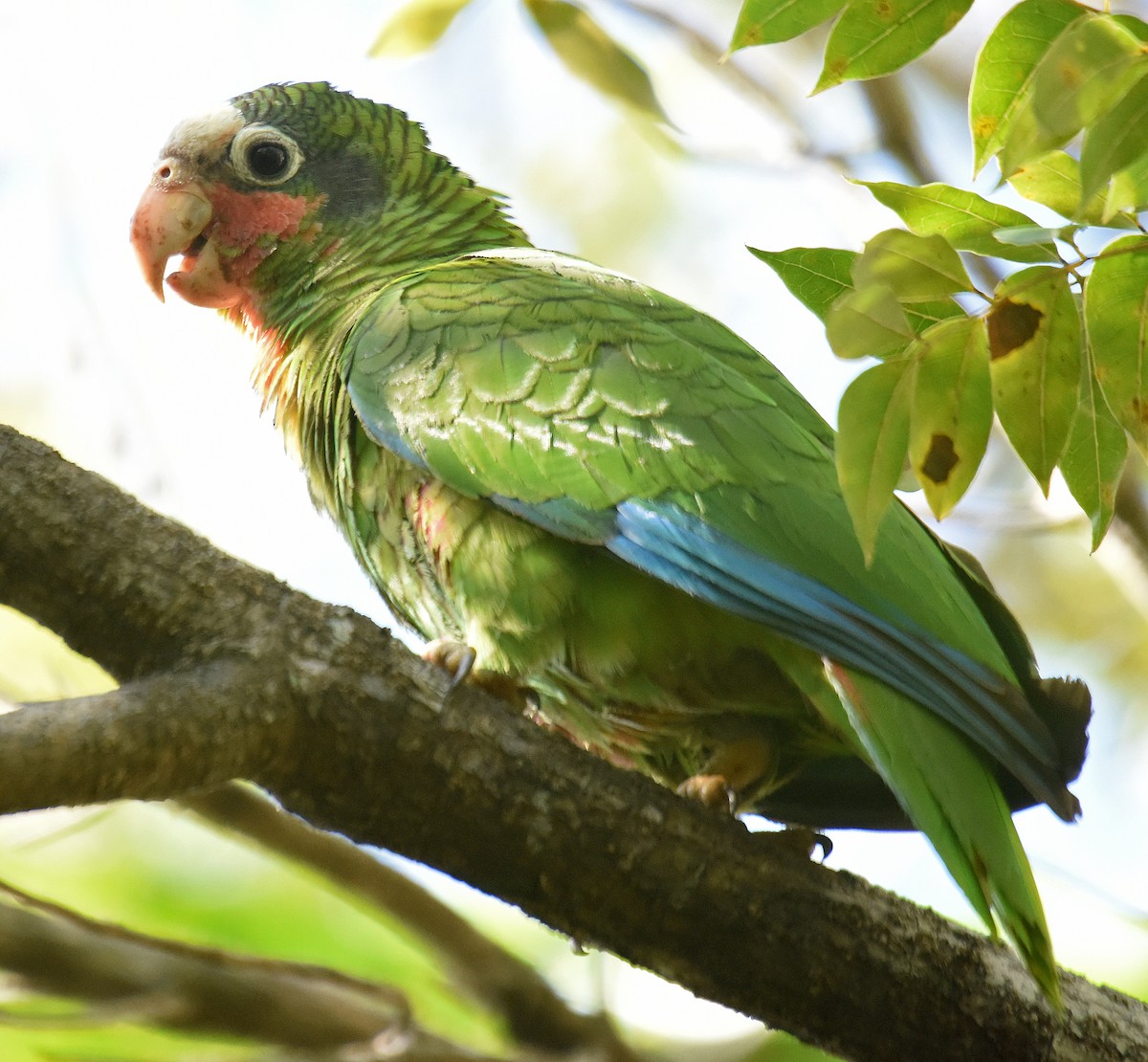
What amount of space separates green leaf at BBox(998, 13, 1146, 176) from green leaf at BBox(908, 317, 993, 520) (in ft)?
0.88

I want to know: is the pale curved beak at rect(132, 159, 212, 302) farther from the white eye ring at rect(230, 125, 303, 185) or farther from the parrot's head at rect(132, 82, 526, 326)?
the white eye ring at rect(230, 125, 303, 185)

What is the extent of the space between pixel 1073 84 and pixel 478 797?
120cm

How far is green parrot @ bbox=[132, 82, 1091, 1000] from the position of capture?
86.2 inches

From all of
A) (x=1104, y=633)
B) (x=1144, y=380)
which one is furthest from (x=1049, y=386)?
(x=1104, y=633)

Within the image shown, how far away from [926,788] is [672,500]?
0.64 metres

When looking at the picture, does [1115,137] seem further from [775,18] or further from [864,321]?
[775,18]

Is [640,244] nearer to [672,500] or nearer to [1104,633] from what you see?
[1104,633]

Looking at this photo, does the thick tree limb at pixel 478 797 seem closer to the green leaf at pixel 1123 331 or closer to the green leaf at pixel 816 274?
the green leaf at pixel 816 274

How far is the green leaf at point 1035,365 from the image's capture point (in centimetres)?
170

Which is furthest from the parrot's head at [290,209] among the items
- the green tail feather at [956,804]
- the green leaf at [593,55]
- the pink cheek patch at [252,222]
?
the green tail feather at [956,804]

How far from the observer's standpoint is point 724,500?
94.5 inches

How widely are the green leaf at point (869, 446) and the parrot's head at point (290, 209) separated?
177 cm

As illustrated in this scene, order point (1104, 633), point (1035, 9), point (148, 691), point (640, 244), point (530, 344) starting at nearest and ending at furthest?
1. point (1035, 9)
2. point (148, 691)
3. point (530, 344)
4. point (1104, 633)
5. point (640, 244)

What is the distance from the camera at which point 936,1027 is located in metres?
A: 2.13
